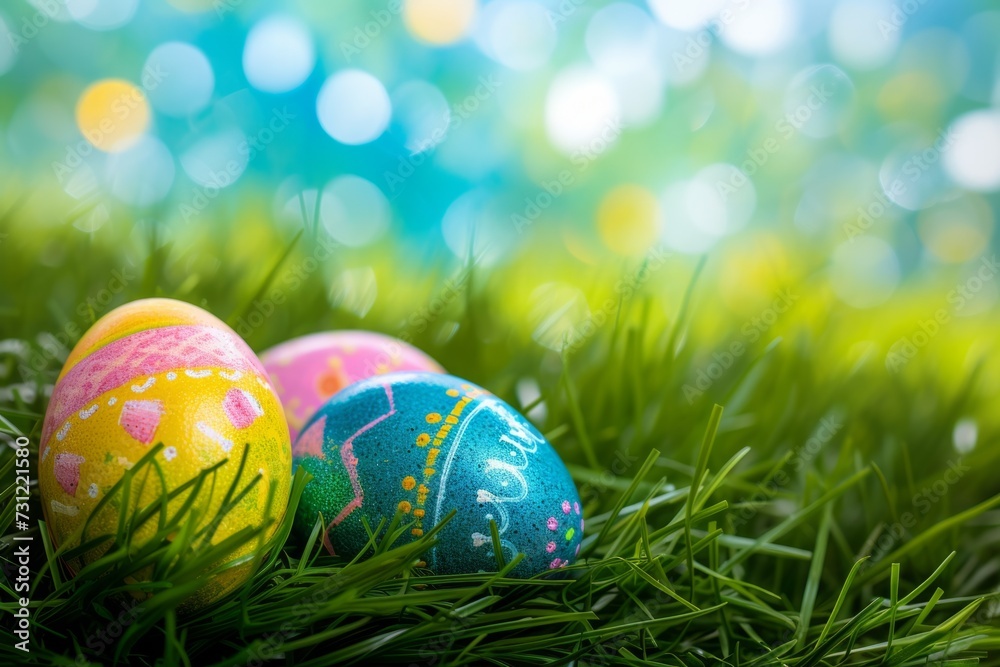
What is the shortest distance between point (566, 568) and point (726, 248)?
9.39 ft

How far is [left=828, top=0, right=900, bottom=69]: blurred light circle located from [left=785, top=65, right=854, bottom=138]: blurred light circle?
0.33 ft

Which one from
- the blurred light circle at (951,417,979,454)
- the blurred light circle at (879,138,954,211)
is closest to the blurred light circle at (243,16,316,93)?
the blurred light circle at (879,138,954,211)

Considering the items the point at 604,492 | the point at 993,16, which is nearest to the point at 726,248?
the point at 993,16

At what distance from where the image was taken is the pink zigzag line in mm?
943

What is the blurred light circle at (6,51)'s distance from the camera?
383 centimetres

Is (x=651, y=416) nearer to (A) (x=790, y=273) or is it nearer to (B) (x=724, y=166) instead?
(A) (x=790, y=273)

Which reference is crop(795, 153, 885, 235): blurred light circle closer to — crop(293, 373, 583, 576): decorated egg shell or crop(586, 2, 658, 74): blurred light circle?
crop(586, 2, 658, 74): blurred light circle

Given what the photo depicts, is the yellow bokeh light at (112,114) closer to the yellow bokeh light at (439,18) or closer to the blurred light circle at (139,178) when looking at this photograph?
the blurred light circle at (139,178)

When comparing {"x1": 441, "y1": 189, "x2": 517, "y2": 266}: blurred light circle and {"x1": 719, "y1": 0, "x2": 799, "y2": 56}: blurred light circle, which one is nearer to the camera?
{"x1": 441, "y1": 189, "x2": 517, "y2": 266}: blurred light circle

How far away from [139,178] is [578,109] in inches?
77.7

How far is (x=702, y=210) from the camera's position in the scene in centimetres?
363

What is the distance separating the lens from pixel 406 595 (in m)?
0.83

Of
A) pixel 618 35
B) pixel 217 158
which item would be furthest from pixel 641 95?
pixel 217 158

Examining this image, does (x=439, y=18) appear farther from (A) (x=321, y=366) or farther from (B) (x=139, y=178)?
(A) (x=321, y=366)
